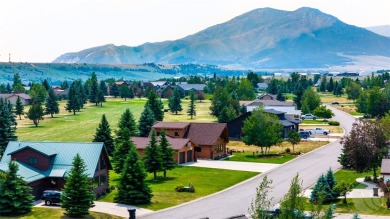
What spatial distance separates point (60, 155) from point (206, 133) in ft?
99.7

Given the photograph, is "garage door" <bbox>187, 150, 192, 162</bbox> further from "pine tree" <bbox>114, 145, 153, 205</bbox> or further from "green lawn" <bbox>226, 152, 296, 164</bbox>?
"pine tree" <bbox>114, 145, 153, 205</bbox>

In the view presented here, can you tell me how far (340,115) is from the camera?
139000 millimetres

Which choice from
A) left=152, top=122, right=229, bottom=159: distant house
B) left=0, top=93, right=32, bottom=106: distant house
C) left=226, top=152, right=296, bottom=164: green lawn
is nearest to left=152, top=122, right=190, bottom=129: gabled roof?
left=152, top=122, right=229, bottom=159: distant house

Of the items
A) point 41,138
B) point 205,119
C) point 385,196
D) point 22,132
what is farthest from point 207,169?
point 205,119

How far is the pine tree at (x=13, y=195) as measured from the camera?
148ft

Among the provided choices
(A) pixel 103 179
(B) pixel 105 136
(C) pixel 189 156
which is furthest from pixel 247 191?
(B) pixel 105 136

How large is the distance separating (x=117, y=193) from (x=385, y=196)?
2236cm

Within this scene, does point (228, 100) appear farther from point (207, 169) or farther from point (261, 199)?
point (261, 199)

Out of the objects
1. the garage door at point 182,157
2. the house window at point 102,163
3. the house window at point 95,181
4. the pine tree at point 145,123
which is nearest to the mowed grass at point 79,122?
the pine tree at point 145,123

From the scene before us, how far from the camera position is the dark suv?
48.7m

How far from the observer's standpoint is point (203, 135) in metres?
81.0

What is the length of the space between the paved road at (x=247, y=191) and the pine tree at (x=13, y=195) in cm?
913

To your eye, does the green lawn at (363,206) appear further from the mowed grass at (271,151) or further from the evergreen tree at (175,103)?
the evergreen tree at (175,103)

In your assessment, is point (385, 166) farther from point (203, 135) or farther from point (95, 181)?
point (203, 135)
